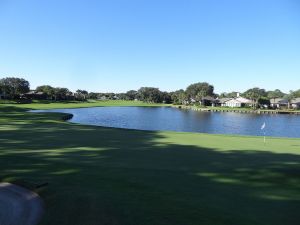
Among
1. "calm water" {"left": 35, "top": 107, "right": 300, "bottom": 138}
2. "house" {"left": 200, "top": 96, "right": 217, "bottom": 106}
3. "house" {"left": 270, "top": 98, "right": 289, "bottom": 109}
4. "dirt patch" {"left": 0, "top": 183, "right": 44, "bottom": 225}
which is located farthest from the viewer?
"house" {"left": 200, "top": 96, "right": 217, "bottom": 106}

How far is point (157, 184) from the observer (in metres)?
11.3

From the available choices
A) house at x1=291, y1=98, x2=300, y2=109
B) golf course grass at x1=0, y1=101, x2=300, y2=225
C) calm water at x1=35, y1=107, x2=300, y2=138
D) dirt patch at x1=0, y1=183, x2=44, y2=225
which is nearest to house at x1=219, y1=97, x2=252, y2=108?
house at x1=291, y1=98, x2=300, y2=109

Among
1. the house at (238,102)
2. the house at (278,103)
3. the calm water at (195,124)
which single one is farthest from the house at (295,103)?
the calm water at (195,124)

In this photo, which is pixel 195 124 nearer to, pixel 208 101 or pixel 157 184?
pixel 157 184

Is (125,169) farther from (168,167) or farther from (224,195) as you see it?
(224,195)

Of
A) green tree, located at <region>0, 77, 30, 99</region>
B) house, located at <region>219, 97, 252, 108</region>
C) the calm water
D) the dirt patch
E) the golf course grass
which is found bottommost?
the calm water

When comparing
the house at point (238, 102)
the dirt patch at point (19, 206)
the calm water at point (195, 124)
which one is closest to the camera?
the dirt patch at point (19, 206)

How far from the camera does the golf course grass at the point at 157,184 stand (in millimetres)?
8539

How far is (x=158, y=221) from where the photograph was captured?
8.07m

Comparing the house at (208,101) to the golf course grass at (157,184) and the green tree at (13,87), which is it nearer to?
the green tree at (13,87)

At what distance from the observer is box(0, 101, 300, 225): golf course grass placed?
8.54m

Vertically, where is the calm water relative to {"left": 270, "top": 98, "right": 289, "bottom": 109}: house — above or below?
below

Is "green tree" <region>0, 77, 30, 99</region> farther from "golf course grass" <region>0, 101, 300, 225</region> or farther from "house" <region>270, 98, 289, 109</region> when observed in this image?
"golf course grass" <region>0, 101, 300, 225</region>

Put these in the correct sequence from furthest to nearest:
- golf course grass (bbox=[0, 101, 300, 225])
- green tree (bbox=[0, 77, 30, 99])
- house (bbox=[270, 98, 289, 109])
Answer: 1. house (bbox=[270, 98, 289, 109])
2. green tree (bbox=[0, 77, 30, 99])
3. golf course grass (bbox=[0, 101, 300, 225])
